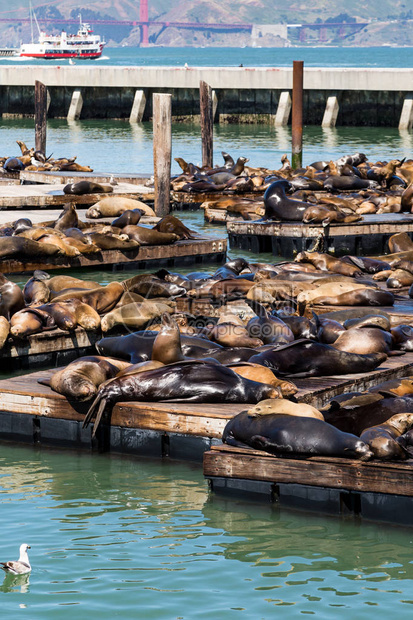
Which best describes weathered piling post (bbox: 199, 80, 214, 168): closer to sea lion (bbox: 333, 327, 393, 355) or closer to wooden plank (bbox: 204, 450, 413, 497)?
sea lion (bbox: 333, 327, 393, 355)

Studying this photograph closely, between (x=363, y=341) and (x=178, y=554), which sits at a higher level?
(x=363, y=341)

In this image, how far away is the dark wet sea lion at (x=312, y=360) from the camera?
7145 mm

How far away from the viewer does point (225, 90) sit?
39.7 metres

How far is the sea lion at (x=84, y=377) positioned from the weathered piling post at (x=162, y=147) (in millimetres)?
8779

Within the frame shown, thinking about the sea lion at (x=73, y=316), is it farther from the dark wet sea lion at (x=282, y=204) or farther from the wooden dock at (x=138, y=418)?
the dark wet sea lion at (x=282, y=204)

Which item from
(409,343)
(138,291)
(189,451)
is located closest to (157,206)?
(138,291)

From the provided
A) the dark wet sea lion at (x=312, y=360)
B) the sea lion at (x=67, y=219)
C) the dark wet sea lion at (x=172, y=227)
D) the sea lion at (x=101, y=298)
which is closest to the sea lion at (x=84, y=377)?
the dark wet sea lion at (x=312, y=360)

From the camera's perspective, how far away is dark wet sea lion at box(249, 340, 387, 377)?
23.4 ft

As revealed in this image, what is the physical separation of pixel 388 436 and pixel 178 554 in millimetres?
1319

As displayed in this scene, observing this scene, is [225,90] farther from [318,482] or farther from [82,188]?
[318,482]

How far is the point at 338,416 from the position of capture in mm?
6113

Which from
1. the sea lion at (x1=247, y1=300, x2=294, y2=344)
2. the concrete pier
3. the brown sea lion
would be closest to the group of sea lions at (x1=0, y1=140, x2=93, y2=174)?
the brown sea lion

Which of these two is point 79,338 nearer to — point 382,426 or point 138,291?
point 138,291

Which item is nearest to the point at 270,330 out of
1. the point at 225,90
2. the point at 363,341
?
the point at 363,341
